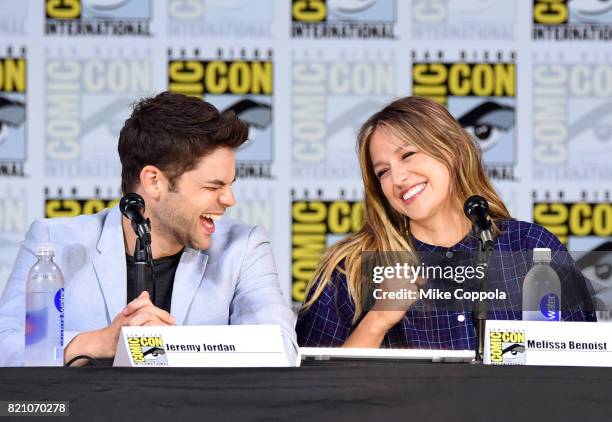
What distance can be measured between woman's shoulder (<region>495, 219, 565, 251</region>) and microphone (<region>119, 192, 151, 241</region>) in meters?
1.11

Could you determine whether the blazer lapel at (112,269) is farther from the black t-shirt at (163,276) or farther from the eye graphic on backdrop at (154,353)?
the eye graphic on backdrop at (154,353)

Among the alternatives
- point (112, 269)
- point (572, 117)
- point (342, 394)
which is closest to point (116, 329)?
point (112, 269)

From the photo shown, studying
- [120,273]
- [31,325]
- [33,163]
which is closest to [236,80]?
[33,163]

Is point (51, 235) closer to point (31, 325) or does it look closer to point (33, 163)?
point (31, 325)

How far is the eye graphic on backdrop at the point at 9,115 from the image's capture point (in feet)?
12.3

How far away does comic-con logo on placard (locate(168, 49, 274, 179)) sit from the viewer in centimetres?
382

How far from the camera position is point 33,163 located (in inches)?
148

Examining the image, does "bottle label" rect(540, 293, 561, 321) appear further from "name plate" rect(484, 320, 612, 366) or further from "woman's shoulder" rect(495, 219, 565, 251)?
"woman's shoulder" rect(495, 219, 565, 251)

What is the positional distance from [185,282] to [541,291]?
3.25ft

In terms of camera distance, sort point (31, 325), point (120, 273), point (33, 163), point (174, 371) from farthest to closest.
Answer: point (33, 163) → point (120, 273) → point (31, 325) → point (174, 371)

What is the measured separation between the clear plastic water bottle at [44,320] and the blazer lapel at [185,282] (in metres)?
0.57

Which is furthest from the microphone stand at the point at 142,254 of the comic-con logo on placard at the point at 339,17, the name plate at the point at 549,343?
the comic-con logo on placard at the point at 339,17

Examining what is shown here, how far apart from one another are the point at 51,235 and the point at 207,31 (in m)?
1.37

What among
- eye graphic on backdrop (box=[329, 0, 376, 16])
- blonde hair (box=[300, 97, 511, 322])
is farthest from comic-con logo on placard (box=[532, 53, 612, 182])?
blonde hair (box=[300, 97, 511, 322])
